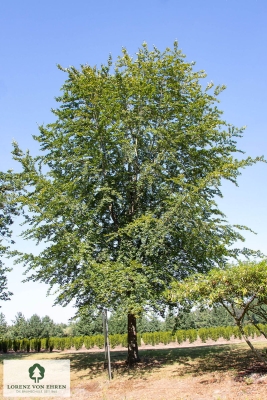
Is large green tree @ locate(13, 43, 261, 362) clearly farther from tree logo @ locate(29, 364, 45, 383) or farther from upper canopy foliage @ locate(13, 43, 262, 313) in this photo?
tree logo @ locate(29, 364, 45, 383)

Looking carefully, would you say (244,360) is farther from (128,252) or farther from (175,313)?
(128,252)

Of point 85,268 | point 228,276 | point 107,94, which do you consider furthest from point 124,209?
point 228,276

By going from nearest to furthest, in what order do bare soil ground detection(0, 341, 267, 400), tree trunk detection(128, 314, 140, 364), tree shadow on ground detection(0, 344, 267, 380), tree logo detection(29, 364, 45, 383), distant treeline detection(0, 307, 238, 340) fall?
bare soil ground detection(0, 341, 267, 400) < tree shadow on ground detection(0, 344, 267, 380) < tree logo detection(29, 364, 45, 383) < tree trunk detection(128, 314, 140, 364) < distant treeline detection(0, 307, 238, 340)

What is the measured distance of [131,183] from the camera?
1405cm

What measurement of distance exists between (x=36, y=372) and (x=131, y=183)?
783 centimetres

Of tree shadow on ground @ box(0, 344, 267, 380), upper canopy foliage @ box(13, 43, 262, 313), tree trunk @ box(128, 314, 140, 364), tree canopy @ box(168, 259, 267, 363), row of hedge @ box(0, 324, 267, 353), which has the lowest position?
row of hedge @ box(0, 324, 267, 353)

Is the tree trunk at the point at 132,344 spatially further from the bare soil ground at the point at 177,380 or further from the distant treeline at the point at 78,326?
the distant treeline at the point at 78,326

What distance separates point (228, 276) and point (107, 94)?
8577 millimetres

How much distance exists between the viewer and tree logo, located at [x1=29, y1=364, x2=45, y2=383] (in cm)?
1126

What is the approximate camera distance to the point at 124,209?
1496cm

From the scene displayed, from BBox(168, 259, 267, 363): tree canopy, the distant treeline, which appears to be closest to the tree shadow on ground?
BBox(168, 259, 267, 363): tree canopy

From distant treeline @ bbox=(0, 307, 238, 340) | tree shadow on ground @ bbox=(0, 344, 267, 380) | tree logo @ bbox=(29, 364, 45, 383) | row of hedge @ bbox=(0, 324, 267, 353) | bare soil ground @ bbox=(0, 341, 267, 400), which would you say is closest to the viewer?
bare soil ground @ bbox=(0, 341, 267, 400)

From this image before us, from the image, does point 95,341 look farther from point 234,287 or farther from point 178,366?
point 234,287

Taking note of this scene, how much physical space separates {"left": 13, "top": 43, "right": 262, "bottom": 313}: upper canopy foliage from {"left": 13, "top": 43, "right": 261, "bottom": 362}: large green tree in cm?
5
